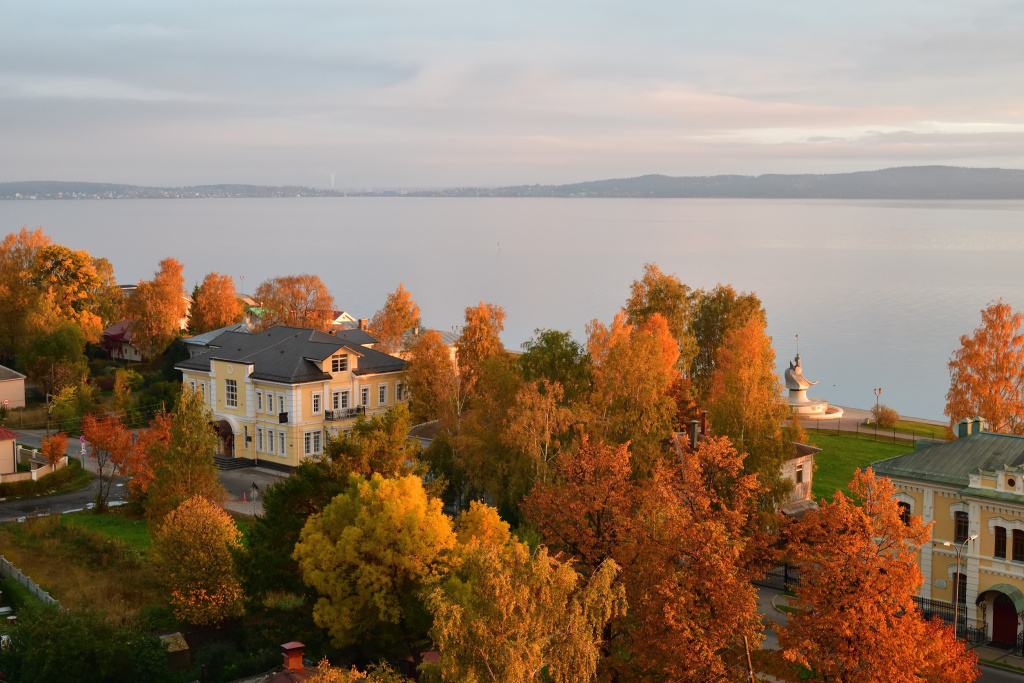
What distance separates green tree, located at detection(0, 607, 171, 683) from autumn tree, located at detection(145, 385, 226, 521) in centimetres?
1012

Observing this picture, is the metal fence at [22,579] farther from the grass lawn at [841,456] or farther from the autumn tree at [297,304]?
the autumn tree at [297,304]

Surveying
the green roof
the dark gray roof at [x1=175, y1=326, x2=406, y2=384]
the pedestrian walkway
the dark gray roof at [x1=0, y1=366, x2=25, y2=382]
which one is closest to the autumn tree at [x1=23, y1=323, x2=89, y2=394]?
the dark gray roof at [x1=0, y1=366, x2=25, y2=382]

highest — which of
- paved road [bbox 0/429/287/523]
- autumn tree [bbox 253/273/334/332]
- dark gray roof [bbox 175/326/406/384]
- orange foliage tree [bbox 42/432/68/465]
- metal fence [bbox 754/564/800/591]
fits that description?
autumn tree [bbox 253/273/334/332]

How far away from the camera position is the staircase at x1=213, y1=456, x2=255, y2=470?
55750 mm

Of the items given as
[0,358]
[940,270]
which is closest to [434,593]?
[0,358]

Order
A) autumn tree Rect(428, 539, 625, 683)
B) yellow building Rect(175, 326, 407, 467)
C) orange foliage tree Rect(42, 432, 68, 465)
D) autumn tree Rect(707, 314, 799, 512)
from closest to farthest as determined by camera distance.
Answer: autumn tree Rect(428, 539, 625, 683) → autumn tree Rect(707, 314, 799, 512) → orange foliage tree Rect(42, 432, 68, 465) → yellow building Rect(175, 326, 407, 467)

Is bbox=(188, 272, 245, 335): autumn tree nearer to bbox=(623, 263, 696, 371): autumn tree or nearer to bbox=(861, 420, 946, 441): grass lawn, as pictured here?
bbox=(623, 263, 696, 371): autumn tree

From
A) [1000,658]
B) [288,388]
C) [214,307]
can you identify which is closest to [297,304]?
[214,307]

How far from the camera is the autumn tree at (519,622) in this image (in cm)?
1967

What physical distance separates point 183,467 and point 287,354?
18.1 metres

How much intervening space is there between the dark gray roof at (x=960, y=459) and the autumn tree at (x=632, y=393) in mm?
8485

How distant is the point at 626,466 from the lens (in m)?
31.9

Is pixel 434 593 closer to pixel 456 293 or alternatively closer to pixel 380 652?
pixel 380 652

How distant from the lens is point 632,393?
42.4 metres
